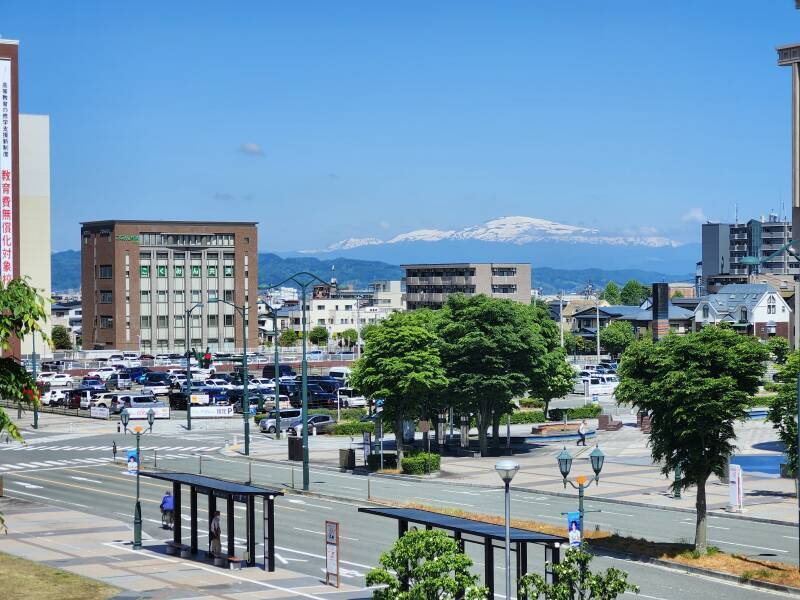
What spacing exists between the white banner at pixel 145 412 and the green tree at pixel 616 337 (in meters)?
80.3

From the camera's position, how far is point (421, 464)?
63438 millimetres

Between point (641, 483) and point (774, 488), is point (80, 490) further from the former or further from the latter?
point (774, 488)

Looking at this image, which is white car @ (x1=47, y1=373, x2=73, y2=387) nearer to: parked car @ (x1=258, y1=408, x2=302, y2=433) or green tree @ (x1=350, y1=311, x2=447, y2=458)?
parked car @ (x1=258, y1=408, x2=302, y2=433)

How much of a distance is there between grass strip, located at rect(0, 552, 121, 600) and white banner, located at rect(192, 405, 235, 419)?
190 ft

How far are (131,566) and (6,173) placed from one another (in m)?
101

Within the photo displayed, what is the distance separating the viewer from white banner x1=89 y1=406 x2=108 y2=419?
322 feet

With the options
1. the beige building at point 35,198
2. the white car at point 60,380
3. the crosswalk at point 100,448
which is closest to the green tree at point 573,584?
the crosswalk at point 100,448

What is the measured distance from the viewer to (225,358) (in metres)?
140

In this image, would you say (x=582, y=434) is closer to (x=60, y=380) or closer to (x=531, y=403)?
(x=531, y=403)

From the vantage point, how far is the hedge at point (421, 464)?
208 ft

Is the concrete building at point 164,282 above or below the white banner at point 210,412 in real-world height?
above

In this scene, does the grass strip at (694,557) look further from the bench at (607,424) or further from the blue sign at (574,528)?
the bench at (607,424)

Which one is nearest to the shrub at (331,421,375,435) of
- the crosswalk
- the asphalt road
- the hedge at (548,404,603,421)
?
the crosswalk

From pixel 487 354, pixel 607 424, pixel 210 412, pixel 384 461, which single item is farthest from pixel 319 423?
pixel 487 354
